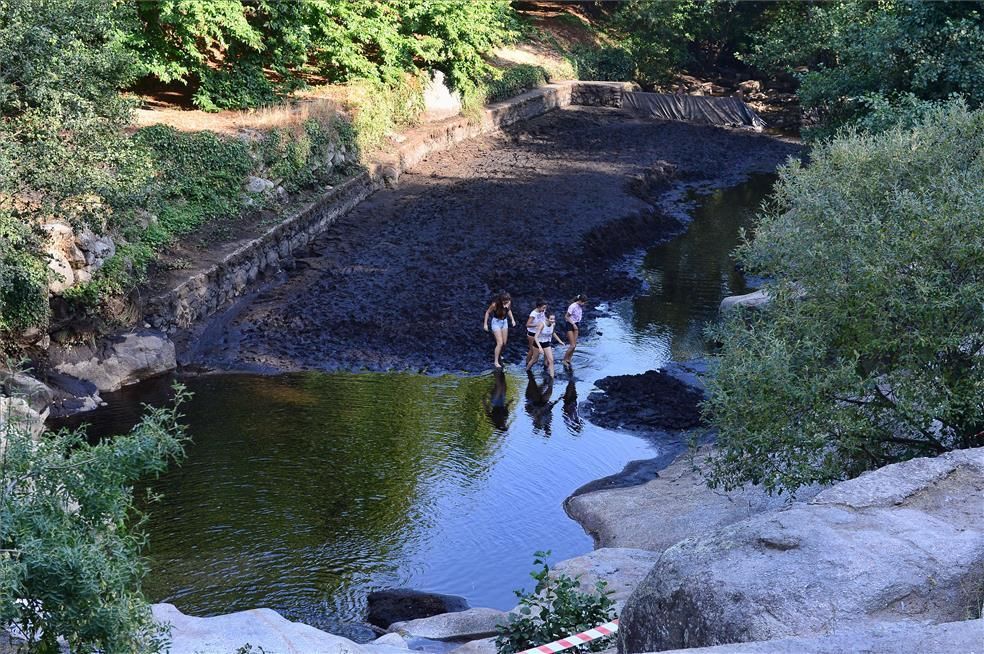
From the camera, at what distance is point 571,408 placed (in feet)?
61.9

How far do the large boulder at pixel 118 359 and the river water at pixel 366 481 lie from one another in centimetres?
36

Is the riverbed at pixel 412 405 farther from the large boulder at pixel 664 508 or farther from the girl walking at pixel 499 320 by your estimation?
the girl walking at pixel 499 320

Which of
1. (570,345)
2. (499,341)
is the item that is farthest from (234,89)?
(570,345)

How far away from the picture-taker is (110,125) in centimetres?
1956

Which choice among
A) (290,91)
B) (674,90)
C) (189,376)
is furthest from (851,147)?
(674,90)

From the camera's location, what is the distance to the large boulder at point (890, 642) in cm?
546

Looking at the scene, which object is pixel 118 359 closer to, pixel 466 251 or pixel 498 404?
pixel 498 404

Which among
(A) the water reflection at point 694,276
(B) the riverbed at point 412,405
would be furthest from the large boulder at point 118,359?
(A) the water reflection at point 694,276

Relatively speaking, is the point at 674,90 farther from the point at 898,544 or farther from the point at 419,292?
the point at 898,544

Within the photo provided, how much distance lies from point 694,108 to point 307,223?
1094 inches

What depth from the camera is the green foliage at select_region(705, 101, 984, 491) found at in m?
10.8

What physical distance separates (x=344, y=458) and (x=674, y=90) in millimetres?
40877

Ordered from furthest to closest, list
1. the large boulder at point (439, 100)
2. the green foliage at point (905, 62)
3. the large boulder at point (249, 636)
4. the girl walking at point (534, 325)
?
the large boulder at point (439, 100) < the green foliage at point (905, 62) < the girl walking at point (534, 325) < the large boulder at point (249, 636)

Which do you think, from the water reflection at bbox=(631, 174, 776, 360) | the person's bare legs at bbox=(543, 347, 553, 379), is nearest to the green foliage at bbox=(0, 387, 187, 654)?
the person's bare legs at bbox=(543, 347, 553, 379)
